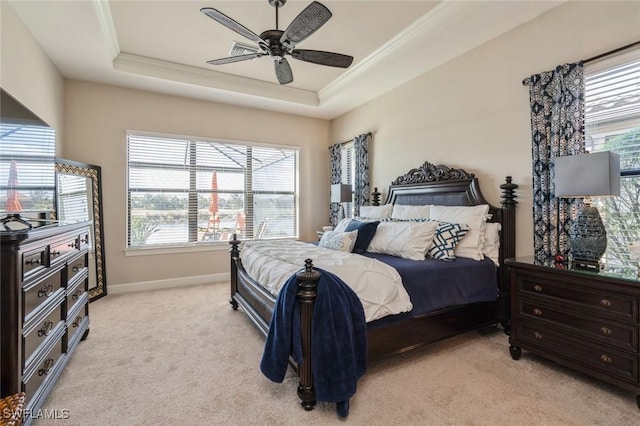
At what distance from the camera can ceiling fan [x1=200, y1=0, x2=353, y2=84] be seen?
82.2 inches

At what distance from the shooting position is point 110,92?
427 cm

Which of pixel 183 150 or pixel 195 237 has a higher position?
pixel 183 150

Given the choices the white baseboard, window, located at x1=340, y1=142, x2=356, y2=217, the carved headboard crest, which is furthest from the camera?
window, located at x1=340, y1=142, x2=356, y2=217

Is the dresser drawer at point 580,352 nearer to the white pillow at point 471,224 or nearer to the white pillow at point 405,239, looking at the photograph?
the white pillow at point 471,224

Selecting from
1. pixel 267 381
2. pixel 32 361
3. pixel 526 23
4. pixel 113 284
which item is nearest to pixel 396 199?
pixel 526 23

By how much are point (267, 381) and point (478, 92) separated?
339cm

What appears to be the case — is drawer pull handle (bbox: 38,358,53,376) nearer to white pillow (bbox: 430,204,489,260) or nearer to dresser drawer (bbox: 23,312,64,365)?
dresser drawer (bbox: 23,312,64,365)

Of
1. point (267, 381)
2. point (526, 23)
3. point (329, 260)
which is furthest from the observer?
point (526, 23)

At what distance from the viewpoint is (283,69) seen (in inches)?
115

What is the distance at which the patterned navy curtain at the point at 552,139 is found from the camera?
2.47 metres

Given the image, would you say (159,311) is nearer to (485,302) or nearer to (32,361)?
(32,361)

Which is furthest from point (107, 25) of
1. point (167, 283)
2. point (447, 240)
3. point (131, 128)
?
point (447, 240)

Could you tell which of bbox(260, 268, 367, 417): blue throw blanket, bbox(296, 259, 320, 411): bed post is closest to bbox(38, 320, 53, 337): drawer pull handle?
bbox(260, 268, 367, 417): blue throw blanket

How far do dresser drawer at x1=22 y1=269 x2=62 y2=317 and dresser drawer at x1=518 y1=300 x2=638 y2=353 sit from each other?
124 inches
